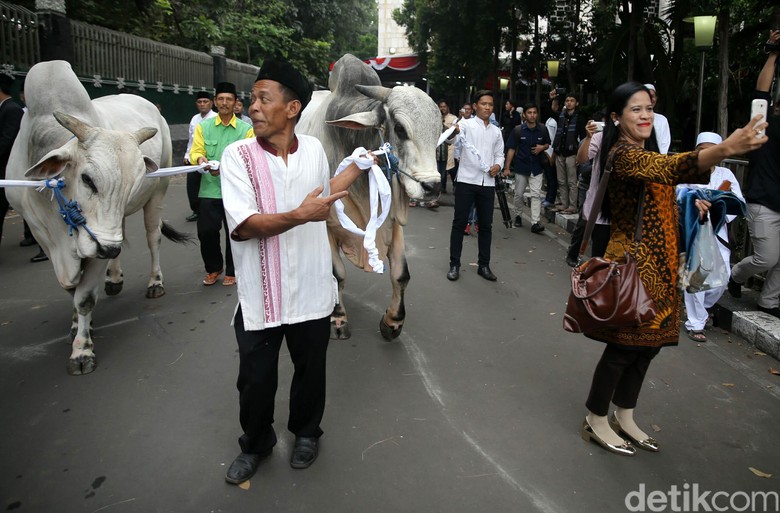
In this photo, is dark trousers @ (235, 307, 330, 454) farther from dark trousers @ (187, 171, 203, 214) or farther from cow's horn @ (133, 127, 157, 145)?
dark trousers @ (187, 171, 203, 214)

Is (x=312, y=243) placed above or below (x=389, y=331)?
above

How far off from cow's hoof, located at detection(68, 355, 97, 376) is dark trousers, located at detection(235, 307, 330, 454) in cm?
172

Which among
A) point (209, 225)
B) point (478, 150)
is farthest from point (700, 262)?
point (209, 225)

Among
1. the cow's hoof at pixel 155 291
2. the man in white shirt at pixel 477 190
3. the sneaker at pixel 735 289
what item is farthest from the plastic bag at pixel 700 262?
the cow's hoof at pixel 155 291

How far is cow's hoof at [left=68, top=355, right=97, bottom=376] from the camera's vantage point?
415 cm

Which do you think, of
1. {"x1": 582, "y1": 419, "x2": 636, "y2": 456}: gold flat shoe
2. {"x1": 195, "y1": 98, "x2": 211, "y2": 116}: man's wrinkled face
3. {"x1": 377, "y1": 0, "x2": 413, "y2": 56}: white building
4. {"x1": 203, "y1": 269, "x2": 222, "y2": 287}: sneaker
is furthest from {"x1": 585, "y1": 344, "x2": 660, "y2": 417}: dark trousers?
{"x1": 377, "y1": 0, "x2": 413, "y2": 56}: white building

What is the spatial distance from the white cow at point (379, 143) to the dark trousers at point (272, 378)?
1.44 metres

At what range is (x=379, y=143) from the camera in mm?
4309

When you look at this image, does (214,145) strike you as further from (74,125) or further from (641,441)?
(641,441)

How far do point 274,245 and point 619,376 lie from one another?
6.13 ft

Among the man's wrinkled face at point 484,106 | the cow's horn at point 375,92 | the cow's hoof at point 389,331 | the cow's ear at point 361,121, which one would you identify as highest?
the man's wrinkled face at point 484,106

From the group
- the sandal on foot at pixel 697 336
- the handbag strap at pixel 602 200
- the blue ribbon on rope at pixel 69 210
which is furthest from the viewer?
the sandal on foot at pixel 697 336

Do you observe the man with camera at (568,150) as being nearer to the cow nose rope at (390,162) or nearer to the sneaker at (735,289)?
the sneaker at (735,289)

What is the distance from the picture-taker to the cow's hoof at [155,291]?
19.0 ft
